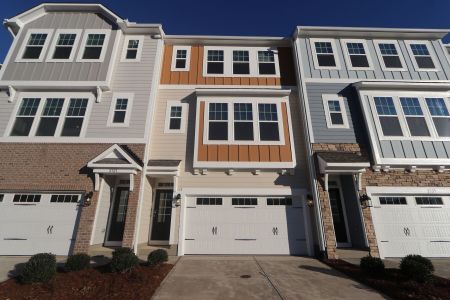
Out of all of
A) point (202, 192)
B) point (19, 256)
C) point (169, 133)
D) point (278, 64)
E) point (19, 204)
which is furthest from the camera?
point (278, 64)

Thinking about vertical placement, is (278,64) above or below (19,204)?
above

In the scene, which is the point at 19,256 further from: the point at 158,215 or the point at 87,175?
the point at 158,215

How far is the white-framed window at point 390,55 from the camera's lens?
12007 millimetres

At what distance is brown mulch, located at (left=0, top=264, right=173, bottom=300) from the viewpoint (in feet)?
17.4

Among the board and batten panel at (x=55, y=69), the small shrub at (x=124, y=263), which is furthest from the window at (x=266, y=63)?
the small shrub at (x=124, y=263)

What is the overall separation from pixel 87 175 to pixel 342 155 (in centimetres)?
1100

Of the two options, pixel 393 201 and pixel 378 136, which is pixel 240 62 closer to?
pixel 378 136

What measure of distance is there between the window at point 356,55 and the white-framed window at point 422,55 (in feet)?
7.95

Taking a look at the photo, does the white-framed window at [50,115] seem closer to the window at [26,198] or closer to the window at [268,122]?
the window at [26,198]

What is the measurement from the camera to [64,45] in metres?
12.0

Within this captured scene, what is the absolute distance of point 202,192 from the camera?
1034 centimetres

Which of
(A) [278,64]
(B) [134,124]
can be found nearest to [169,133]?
(B) [134,124]

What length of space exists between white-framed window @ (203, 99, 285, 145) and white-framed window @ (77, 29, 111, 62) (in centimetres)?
615

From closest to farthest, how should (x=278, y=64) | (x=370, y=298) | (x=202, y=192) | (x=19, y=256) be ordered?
(x=370, y=298), (x=19, y=256), (x=202, y=192), (x=278, y=64)
